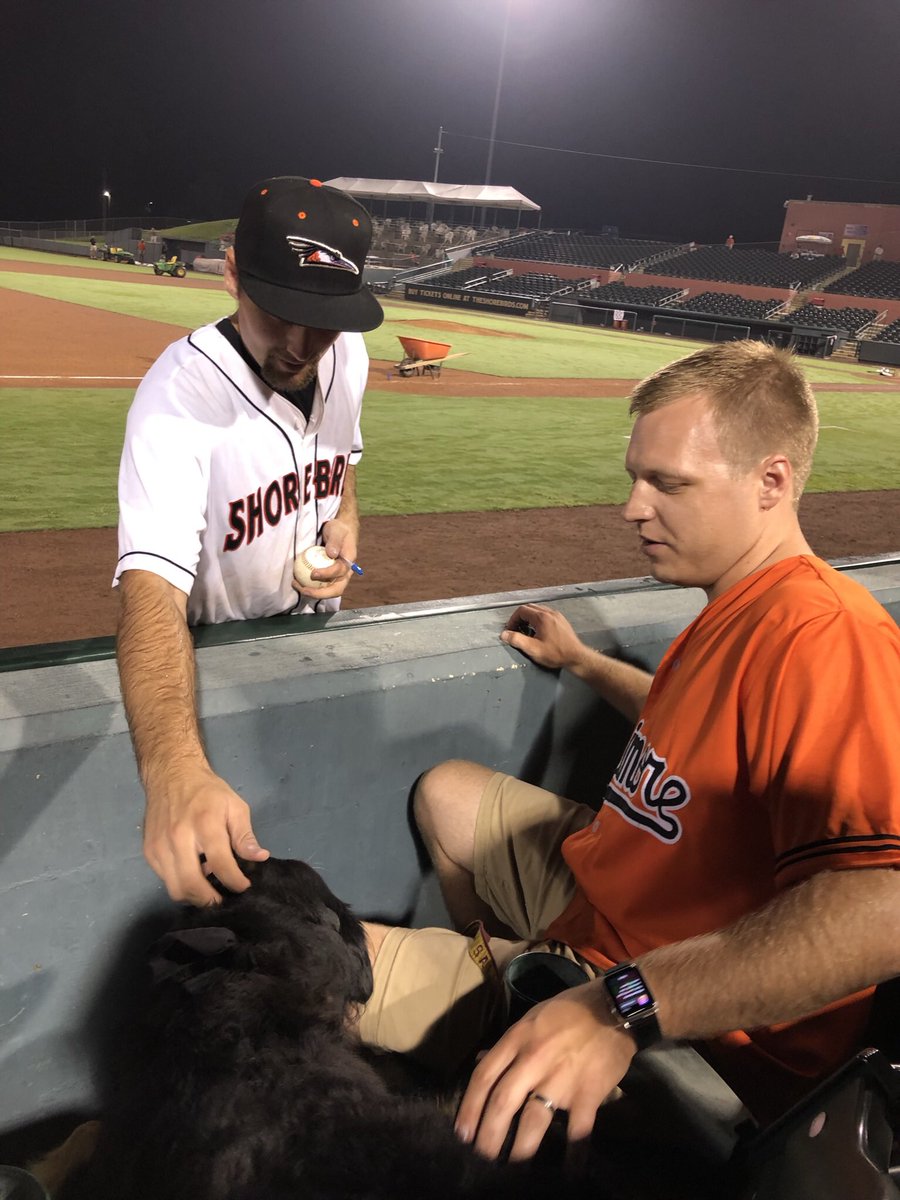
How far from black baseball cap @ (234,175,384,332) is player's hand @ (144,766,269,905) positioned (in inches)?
43.3

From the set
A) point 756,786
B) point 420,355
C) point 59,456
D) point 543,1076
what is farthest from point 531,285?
point 543,1076

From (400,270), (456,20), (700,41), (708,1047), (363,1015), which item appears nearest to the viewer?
(708,1047)

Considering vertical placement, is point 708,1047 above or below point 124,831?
below

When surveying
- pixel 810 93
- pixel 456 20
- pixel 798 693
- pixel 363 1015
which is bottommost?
pixel 363 1015

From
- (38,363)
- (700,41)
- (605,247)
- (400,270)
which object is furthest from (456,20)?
(38,363)

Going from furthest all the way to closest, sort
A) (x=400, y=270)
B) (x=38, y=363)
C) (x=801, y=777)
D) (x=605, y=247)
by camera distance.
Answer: (x=605, y=247) < (x=400, y=270) < (x=38, y=363) < (x=801, y=777)

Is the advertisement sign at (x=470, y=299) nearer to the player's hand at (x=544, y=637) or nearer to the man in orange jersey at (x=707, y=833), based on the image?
the player's hand at (x=544, y=637)

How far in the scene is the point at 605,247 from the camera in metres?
49.7

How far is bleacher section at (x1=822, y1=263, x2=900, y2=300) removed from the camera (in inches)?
1481

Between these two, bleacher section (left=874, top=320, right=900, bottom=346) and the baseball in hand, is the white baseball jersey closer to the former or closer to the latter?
the baseball in hand

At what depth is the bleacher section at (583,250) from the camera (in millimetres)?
47688

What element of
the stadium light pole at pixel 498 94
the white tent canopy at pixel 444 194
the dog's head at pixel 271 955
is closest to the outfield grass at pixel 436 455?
the dog's head at pixel 271 955

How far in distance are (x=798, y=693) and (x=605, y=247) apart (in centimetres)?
5320

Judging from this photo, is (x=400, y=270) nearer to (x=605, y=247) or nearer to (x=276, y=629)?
(x=605, y=247)
